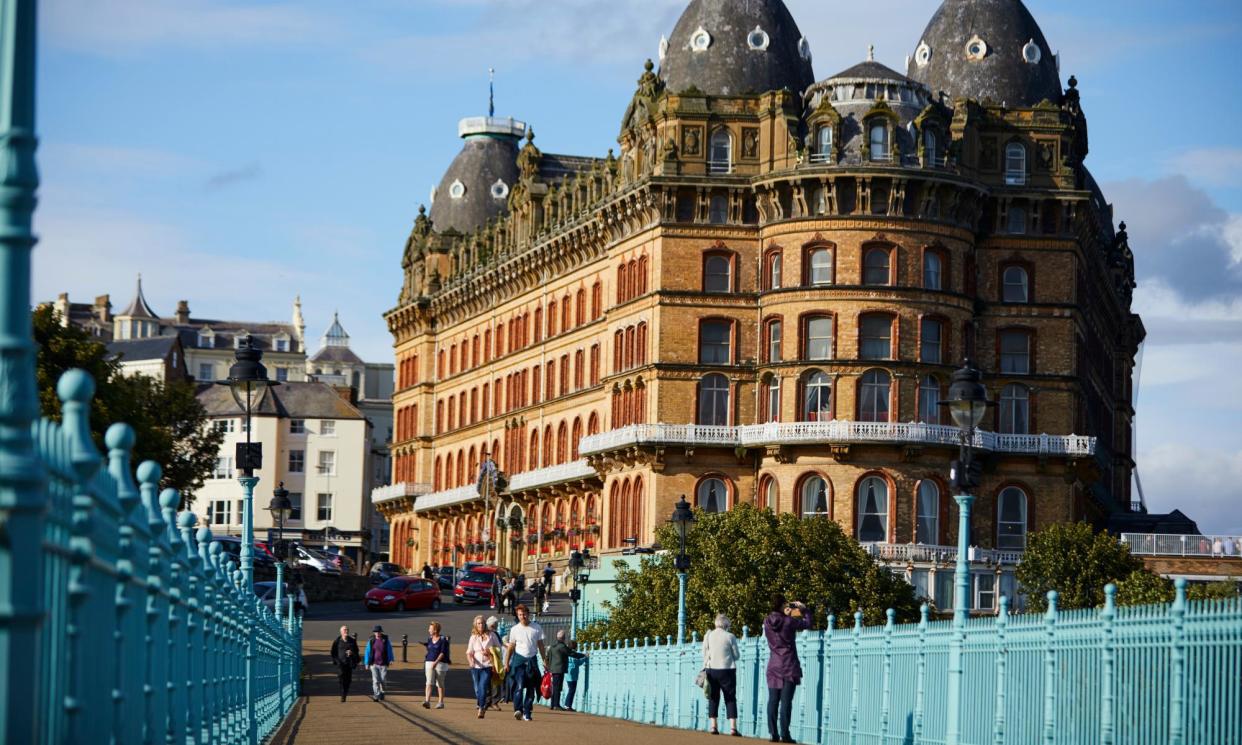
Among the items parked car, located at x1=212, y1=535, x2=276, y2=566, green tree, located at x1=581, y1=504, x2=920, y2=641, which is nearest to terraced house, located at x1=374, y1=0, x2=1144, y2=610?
green tree, located at x1=581, y1=504, x2=920, y2=641

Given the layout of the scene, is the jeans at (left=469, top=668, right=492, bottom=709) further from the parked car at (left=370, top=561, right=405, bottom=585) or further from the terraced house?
the parked car at (left=370, top=561, right=405, bottom=585)

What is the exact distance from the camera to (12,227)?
8.07 metres

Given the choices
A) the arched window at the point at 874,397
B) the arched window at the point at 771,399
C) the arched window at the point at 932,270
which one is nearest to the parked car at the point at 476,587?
the arched window at the point at 771,399

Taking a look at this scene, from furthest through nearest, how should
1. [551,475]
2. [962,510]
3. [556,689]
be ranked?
[551,475] → [556,689] → [962,510]

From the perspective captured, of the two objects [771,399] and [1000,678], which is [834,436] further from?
[1000,678]

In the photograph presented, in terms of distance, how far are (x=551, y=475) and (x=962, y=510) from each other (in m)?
77.5

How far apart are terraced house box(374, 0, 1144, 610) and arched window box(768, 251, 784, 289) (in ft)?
0.27

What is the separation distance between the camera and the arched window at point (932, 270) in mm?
88375

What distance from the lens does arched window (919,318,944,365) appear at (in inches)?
3457

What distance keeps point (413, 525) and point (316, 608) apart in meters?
31.3

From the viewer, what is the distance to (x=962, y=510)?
26.5 meters

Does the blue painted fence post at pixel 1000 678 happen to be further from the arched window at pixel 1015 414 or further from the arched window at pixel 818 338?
the arched window at pixel 1015 414

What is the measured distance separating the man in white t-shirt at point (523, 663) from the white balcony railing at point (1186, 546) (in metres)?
56.5

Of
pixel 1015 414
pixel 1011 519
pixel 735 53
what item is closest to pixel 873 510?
pixel 1011 519
